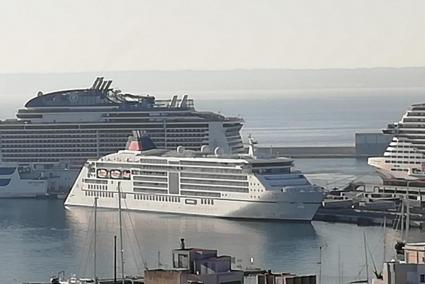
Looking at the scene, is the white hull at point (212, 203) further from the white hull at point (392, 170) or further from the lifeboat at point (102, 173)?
the white hull at point (392, 170)

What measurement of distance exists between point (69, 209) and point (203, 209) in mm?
3396

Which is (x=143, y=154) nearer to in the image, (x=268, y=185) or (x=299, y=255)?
(x=268, y=185)

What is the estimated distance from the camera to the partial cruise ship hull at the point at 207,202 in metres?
32.0

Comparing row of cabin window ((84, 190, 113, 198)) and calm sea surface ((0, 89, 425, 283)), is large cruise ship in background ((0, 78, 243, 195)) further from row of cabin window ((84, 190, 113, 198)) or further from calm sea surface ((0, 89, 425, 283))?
row of cabin window ((84, 190, 113, 198))

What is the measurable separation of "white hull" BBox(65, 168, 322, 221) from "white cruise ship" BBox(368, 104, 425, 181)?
6189mm

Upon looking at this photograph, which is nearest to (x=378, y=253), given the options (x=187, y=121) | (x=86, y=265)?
(x=86, y=265)

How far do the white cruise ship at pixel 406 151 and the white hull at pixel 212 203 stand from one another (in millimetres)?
6189

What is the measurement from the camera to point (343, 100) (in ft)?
471

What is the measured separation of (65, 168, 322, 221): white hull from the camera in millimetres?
31984

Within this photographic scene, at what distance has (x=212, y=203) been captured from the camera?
110ft

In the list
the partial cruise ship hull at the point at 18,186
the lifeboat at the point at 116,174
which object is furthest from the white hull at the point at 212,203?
the partial cruise ship hull at the point at 18,186

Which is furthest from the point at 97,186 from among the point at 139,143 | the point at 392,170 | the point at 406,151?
the point at 406,151

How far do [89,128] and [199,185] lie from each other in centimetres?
853

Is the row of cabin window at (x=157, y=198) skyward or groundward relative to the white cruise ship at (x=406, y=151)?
groundward
